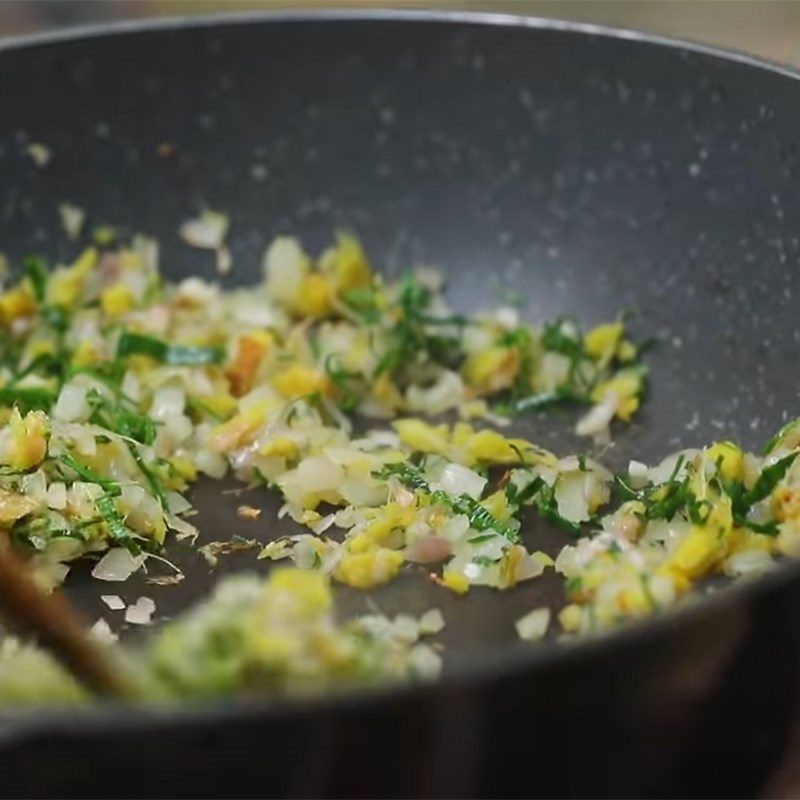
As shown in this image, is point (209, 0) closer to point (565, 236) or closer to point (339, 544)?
point (565, 236)

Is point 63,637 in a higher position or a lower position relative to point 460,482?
higher

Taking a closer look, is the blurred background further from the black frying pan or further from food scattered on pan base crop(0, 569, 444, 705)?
food scattered on pan base crop(0, 569, 444, 705)

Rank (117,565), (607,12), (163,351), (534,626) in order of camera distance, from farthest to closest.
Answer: (607,12), (163,351), (117,565), (534,626)

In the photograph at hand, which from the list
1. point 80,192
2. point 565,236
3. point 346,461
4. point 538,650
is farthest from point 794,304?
point 80,192

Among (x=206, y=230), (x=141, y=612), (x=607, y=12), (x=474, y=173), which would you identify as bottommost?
(x=141, y=612)

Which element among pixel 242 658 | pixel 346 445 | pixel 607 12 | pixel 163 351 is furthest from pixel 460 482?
pixel 607 12

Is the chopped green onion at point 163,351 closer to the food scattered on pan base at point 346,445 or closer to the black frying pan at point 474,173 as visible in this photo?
the food scattered on pan base at point 346,445

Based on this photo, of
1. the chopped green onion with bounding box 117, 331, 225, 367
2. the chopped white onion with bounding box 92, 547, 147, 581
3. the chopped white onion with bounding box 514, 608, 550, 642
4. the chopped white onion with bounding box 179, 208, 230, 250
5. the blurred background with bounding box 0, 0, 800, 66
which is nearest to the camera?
the chopped white onion with bounding box 514, 608, 550, 642

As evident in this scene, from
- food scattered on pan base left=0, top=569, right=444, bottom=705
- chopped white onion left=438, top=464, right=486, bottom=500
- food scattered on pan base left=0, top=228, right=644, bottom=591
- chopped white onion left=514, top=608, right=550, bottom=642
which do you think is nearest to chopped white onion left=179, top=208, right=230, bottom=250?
food scattered on pan base left=0, top=228, right=644, bottom=591

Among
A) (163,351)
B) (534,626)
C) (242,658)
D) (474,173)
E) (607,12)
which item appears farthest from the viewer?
(607,12)

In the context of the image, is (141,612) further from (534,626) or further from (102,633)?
(534,626)
